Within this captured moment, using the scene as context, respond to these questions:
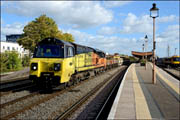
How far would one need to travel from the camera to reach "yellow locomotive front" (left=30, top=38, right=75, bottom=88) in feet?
39.1

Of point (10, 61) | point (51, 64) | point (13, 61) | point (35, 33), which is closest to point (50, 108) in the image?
point (51, 64)

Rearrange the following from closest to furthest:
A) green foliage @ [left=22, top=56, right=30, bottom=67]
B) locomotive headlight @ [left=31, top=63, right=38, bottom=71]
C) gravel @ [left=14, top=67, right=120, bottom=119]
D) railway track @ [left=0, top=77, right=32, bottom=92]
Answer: gravel @ [left=14, top=67, right=120, bottom=119], locomotive headlight @ [left=31, top=63, right=38, bottom=71], railway track @ [left=0, top=77, right=32, bottom=92], green foliage @ [left=22, top=56, right=30, bottom=67]

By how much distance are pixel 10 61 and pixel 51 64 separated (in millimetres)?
24274

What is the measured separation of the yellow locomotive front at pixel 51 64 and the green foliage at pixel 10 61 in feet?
68.3

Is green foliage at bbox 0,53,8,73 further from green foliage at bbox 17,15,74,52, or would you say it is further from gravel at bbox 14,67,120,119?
gravel at bbox 14,67,120,119

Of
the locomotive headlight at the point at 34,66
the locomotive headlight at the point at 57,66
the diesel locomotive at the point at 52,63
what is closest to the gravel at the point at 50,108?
the diesel locomotive at the point at 52,63

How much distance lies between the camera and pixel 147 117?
22.6ft

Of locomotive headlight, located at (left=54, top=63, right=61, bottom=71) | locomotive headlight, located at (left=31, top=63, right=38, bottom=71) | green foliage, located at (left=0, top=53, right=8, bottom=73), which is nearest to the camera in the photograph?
locomotive headlight, located at (left=54, top=63, right=61, bottom=71)

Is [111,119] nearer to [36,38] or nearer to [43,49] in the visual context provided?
Result: [43,49]

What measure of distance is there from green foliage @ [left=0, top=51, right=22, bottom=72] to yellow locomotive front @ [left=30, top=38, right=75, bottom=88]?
20831 mm

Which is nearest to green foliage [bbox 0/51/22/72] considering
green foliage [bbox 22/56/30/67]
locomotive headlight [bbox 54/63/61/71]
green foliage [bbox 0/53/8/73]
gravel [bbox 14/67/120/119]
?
green foliage [bbox 0/53/8/73]

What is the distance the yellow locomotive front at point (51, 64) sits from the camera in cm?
1192

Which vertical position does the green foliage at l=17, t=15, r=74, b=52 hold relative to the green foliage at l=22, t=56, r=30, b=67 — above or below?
above

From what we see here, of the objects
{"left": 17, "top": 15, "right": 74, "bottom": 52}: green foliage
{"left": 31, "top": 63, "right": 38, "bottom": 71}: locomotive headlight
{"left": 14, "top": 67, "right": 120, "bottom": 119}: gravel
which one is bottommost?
{"left": 14, "top": 67, "right": 120, "bottom": 119}: gravel
